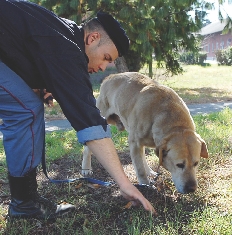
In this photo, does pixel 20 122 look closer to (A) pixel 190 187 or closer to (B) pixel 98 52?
(B) pixel 98 52

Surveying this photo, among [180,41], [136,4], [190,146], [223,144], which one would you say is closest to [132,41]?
[136,4]

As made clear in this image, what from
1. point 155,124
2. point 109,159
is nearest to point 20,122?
point 109,159

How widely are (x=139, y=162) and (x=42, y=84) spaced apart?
177 cm

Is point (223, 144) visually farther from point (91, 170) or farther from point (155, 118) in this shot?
point (91, 170)

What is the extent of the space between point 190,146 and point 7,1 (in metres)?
2.23

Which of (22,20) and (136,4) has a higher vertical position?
(136,4)

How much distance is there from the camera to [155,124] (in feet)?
13.4

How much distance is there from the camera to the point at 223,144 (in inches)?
201

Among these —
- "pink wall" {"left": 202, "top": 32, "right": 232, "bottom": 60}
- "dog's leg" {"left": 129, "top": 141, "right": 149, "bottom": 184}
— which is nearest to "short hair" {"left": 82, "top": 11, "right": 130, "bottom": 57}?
"dog's leg" {"left": 129, "top": 141, "right": 149, "bottom": 184}

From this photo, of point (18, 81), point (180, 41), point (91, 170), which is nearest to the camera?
point (18, 81)

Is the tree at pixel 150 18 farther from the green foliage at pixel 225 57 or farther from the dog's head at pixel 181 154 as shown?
the green foliage at pixel 225 57

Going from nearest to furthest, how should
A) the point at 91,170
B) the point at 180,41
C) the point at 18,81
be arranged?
1. the point at 18,81
2. the point at 91,170
3. the point at 180,41

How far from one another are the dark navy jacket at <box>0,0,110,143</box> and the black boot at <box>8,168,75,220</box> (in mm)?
→ 837

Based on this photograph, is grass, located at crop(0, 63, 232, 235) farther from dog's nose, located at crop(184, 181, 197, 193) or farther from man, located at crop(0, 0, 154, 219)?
man, located at crop(0, 0, 154, 219)
